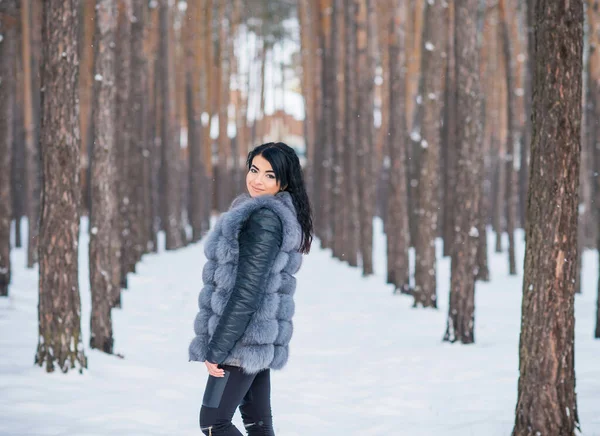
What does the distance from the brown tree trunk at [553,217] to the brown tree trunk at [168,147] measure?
16091mm

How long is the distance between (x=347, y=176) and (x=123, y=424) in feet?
44.7

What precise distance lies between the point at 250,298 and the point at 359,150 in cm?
1413

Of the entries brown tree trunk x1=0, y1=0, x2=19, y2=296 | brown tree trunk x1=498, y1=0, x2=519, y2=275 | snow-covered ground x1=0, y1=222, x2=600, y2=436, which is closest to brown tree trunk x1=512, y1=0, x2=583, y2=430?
snow-covered ground x1=0, y1=222, x2=600, y2=436

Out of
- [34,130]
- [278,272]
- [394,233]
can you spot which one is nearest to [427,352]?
[278,272]

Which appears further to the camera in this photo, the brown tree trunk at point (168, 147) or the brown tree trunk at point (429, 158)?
the brown tree trunk at point (168, 147)

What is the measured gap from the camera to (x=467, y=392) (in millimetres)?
6004

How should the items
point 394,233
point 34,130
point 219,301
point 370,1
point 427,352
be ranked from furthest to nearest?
1. point 34,130
2. point 370,1
3. point 394,233
4. point 427,352
5. point 219,301

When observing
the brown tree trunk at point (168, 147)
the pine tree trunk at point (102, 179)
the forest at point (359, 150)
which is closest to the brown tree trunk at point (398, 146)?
the forest at point (359, 150)

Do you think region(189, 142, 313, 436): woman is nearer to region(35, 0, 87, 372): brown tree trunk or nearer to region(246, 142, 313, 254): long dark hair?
region(246, 142, 313, 254): long dark hair

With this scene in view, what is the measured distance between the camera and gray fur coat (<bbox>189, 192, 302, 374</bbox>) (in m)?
3.08

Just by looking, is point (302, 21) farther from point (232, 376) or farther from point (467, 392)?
point (232, 376)

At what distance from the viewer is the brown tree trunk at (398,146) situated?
13039mm

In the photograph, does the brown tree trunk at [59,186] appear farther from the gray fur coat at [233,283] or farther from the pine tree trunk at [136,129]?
the pine tree trunk at [136,129]

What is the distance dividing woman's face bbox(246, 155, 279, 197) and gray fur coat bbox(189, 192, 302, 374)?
7 centimetres
